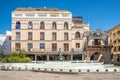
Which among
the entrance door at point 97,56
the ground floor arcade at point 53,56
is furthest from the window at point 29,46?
the entrance door at point 97,56

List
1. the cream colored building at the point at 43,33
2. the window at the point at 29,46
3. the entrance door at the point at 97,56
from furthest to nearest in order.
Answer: the entrance door at the point at 97,56, the window at the point at 29,46, the cream colored building at the point at 43,33

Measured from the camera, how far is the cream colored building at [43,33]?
58.6 m

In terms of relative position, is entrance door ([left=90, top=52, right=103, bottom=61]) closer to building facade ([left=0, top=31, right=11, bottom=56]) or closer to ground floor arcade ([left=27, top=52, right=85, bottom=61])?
Answer: ground floor arcade ([left=27, top=52, right=85, bottom=61])

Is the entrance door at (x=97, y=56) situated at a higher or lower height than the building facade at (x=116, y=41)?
lower

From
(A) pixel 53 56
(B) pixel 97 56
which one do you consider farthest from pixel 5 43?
(B) pixel 97 56

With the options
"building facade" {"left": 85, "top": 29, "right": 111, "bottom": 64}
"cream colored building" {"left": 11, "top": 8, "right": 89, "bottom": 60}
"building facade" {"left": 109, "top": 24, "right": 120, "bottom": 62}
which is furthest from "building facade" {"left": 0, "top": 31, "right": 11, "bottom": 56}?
"building facade" {"left": 109, "top": 24, "right": 120, "bottom": 62}

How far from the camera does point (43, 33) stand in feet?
194

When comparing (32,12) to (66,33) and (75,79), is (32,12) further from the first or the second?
(75,79)

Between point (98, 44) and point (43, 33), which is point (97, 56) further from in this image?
point (43, 33)

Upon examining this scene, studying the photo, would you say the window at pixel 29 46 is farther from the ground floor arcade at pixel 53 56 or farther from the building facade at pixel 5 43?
the building facade at pixel 5 43

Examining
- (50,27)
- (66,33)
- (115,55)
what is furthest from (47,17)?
(115,55)

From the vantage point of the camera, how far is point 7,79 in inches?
1061

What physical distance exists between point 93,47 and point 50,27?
39.5ft

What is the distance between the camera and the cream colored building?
5860 centimetres
